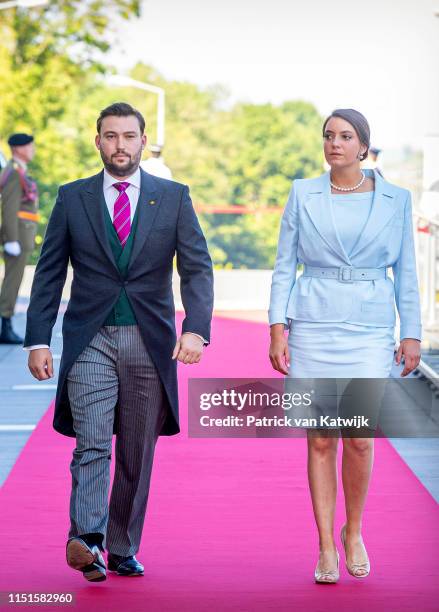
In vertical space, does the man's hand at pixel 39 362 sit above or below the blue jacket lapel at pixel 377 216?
below

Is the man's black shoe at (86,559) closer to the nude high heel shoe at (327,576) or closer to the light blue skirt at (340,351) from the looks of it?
the nude high heel shoe at (327,576)

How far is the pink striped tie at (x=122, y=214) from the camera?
4926mm

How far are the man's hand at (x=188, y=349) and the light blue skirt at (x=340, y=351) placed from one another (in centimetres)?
36

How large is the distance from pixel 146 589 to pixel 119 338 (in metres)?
0.86

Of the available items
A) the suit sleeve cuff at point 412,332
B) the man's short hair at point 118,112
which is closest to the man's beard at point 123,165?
the man's short hair at point 118,112

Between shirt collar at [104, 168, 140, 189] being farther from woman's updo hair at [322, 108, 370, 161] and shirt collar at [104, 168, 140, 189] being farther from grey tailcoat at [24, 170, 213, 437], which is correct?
woman's updo hair at [322, 108, 370, 161]

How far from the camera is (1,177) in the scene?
13.2 m

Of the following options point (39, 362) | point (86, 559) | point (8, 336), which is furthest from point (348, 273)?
point (8, 336)

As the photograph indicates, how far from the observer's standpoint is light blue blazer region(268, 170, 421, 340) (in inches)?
192

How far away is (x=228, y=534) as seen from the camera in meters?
5.85

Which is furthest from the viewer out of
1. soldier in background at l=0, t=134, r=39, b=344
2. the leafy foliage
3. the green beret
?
the leafy foliage

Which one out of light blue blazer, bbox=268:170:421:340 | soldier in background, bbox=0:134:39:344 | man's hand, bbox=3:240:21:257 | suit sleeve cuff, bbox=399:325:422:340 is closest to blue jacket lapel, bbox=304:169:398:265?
light blue blazer, bbox=268:170:421:340

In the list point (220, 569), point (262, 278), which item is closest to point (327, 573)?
point (220, 569)

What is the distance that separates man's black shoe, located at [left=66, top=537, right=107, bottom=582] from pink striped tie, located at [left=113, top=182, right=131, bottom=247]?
1022mm
